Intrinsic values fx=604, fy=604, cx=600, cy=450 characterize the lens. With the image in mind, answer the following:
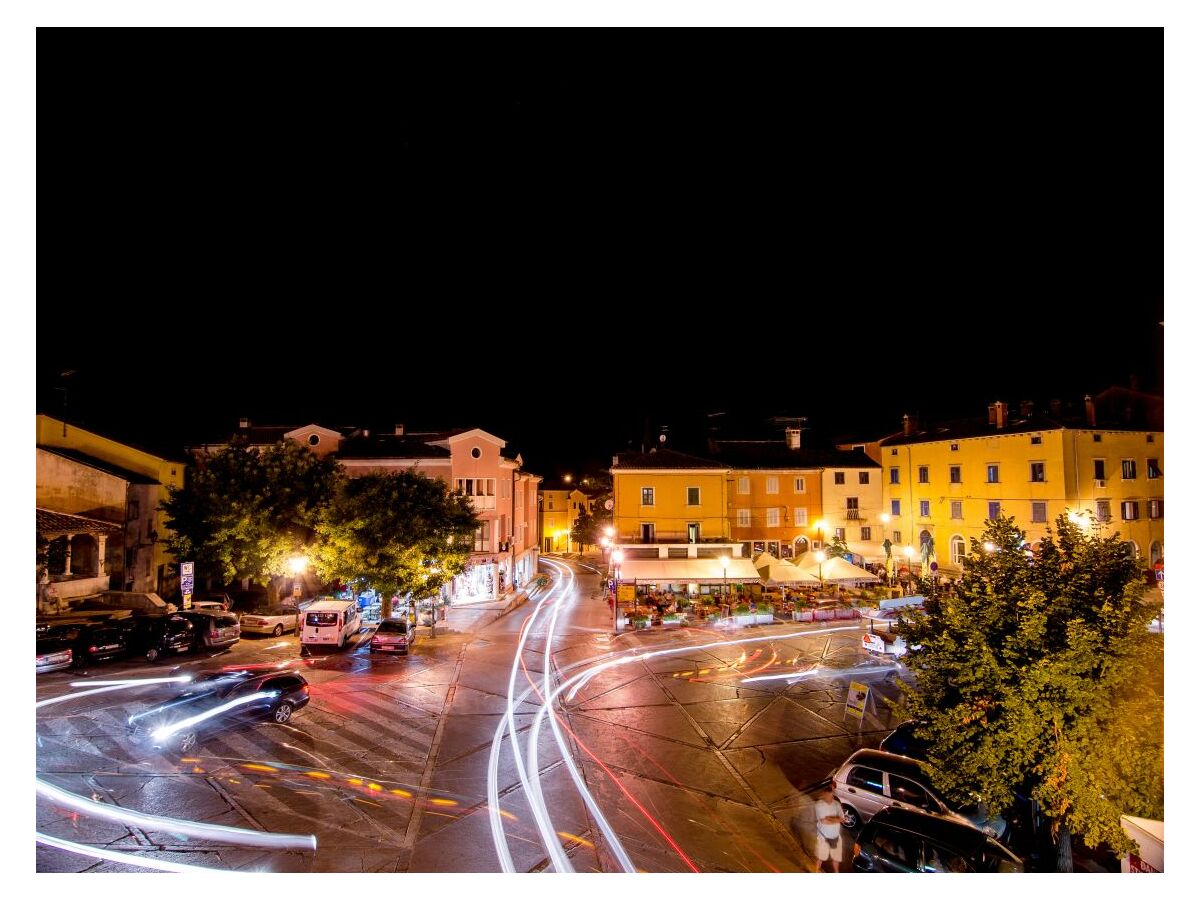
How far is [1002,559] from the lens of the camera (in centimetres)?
926

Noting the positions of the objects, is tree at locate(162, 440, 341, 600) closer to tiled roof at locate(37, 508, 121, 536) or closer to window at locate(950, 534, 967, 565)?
tiled roof at locate(37, 508, 121, 536)

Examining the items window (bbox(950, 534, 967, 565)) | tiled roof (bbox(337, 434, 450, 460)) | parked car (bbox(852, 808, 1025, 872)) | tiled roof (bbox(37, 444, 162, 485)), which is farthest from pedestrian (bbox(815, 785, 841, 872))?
window (bbox(950, 534, 967, 565))

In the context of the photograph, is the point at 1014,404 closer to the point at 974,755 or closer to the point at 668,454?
the point at 668,454

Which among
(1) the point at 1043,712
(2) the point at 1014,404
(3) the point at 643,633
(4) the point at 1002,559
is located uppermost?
(2) the point at 1014,404

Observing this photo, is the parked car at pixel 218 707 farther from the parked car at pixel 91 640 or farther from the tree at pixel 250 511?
the tree at pixel 250 511

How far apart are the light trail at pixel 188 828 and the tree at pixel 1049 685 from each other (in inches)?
379

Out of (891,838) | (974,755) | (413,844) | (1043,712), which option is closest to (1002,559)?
(1043,712)

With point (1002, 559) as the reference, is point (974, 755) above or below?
below

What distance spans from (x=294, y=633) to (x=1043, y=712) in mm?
25631

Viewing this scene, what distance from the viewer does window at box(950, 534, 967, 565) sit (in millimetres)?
36812

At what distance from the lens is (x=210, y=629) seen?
21359mm

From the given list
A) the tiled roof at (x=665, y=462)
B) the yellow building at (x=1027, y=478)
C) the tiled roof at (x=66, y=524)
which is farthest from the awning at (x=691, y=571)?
the tiled roof at (x=66, y=524)

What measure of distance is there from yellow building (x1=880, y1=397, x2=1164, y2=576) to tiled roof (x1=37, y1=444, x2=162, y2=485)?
42981 mm

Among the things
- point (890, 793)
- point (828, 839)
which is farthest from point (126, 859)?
point (890, 793)
